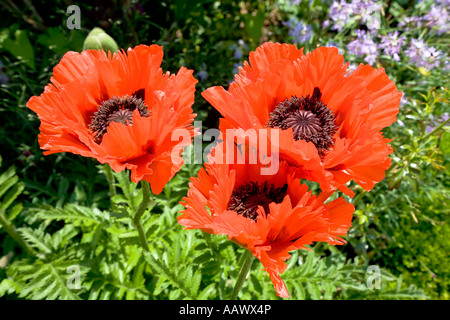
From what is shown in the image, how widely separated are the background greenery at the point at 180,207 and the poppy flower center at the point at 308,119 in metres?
0.61

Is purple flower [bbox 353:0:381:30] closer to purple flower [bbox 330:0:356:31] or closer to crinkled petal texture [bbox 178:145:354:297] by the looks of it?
purple flower [bbox 330:0:356:31]

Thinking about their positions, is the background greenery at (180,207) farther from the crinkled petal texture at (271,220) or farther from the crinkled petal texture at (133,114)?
the crinkled petal texture at (271,220)

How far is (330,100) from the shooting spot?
0.99 m

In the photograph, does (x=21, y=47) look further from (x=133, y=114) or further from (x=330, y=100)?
(x=330, y=100)

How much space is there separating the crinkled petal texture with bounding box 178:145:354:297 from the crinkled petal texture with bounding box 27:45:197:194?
0.36 ft

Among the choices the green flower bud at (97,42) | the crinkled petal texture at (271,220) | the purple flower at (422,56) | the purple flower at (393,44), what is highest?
the purple flower at (393,44)

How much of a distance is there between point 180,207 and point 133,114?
3.70 feet

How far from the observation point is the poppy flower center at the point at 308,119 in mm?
965

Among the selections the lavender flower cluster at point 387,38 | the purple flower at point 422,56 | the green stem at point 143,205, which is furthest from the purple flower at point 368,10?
the green stem at point 143,205

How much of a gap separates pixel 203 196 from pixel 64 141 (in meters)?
0.37

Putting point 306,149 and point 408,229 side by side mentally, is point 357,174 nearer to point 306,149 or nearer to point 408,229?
point 306,149

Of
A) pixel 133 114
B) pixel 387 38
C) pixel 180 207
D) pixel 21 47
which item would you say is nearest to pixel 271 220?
pixel 133 114

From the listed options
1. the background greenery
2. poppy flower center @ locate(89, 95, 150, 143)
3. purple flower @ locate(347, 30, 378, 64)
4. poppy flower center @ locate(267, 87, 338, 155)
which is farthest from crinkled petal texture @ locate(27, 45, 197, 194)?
purple flower @ locate(347, 30, 378, 64)

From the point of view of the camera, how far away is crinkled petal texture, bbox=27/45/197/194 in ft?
2.88
